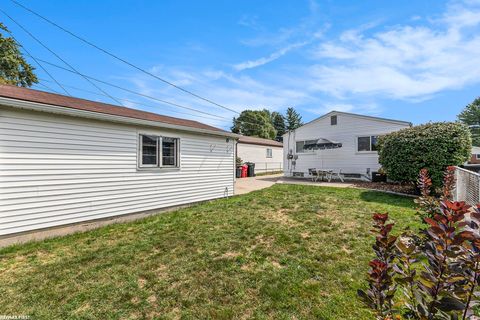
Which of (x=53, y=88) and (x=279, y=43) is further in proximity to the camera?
(x=53, y=88)

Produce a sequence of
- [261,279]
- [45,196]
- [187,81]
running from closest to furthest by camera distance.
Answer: [261,279] < [45,196] < [187,81]

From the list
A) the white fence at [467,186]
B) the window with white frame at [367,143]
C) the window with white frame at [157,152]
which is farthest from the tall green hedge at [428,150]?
the window with white frame at [157,152]

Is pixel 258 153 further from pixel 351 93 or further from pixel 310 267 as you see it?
pixel 310 267

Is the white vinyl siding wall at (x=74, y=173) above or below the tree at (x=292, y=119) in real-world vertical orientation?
below

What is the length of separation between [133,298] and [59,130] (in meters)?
4.30

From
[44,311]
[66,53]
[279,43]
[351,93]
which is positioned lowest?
[44,311]

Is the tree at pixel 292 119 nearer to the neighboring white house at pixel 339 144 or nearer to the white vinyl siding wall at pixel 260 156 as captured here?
the white vinyl siding wall at pixel 260 156

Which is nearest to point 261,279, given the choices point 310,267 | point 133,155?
point 310,267

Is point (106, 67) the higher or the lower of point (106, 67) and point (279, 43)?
the lower

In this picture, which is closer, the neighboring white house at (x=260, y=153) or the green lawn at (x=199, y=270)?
the green lawn at (x=199, y=270)

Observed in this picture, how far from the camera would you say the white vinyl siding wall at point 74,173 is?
447 cm

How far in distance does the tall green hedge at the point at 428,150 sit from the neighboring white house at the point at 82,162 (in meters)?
7.78

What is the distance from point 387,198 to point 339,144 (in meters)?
5.77

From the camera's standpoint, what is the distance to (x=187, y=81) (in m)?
16.7
